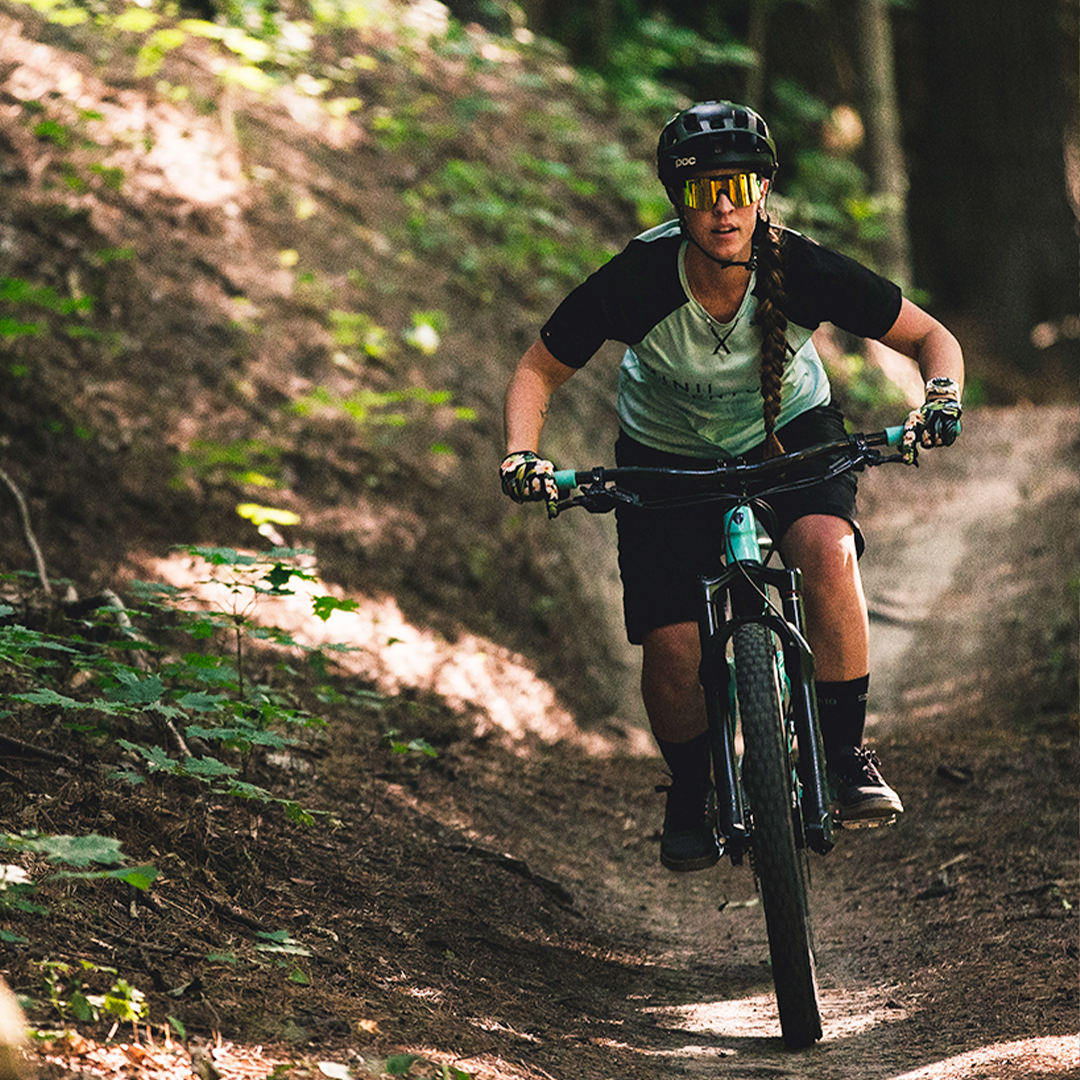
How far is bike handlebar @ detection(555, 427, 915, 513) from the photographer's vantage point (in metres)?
3.45

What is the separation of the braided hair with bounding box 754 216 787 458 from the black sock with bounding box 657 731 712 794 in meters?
0.96

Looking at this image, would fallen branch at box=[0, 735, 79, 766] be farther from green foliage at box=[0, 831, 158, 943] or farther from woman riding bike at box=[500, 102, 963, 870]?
woman riding bike at box=[500, 102, 963, 870]

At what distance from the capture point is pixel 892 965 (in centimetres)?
402

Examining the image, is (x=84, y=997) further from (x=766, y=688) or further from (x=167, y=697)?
(x=766, y=688)

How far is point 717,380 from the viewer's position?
3746 millimetres

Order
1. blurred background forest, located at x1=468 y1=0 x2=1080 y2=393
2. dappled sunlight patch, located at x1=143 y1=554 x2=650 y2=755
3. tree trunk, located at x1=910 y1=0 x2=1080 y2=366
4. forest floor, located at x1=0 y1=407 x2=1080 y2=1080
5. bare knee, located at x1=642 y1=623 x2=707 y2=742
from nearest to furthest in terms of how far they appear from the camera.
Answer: forest floor, located at x1=0 y1=407 x2=1080 y2=1080
bare knee, located at x1=642 y1=623 x2=707 y2=742
dappled sunlight patch, located at x1=143 y1=554 x2=650 y2=755
blurred background forest, located at x1=468 y1=0 x2=1080 y2=393
tree trunk, located at x1=910 y1=0 x2=1080 y2=366

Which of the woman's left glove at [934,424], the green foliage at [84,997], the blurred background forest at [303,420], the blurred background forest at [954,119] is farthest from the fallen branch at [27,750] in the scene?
the blurred background forest at [954,119]

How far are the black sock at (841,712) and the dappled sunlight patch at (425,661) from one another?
2860 millimetres

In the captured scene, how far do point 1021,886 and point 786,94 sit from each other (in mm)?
15226

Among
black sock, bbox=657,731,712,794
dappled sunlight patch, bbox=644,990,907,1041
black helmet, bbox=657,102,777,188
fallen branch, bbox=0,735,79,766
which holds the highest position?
black helmet, bbox=657,102,777,188

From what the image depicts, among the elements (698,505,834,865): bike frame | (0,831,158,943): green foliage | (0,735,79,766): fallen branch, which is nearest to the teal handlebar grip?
(698,505,834,865): bike frame

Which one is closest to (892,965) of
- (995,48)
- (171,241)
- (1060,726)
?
(1060,726)

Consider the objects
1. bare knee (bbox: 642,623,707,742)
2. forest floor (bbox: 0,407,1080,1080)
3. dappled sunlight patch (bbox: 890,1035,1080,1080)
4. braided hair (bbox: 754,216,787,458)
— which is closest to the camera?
forest floor (bbox: 0,407,1080,1080)

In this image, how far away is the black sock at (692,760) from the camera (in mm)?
3852
